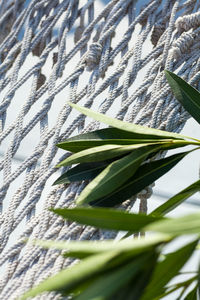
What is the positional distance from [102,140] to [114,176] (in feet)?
0.25

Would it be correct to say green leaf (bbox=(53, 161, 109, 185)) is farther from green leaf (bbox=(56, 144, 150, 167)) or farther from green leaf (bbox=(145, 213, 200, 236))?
green leaf (bbox=(145, 213, 200, 236))

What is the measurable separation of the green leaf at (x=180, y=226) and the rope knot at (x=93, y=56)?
63cm

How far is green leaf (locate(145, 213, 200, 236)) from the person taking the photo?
349 mm

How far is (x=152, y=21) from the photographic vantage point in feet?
3.22

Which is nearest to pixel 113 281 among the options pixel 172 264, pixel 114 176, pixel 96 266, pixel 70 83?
pixel 96 266

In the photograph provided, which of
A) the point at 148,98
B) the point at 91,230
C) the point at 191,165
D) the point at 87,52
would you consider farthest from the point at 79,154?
the point at 191,165

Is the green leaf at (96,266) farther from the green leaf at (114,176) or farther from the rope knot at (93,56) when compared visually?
the rope knot at (93,56)

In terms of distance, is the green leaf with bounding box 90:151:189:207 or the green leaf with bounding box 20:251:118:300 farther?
the green leaf with bounding box 90:151:189:207

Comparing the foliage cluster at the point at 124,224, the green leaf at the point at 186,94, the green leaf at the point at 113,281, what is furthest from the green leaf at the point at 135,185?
the green leaf at the point at 113,281

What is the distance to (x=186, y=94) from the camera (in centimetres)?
75

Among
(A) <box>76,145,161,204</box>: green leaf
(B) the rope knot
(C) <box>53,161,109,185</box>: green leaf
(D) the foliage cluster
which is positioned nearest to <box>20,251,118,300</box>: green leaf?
(D) the foliage cluster

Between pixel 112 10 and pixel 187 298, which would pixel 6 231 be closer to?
pixel 187 298

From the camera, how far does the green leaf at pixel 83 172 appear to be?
74cm

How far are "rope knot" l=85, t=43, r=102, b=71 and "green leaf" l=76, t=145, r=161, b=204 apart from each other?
1.19ft
